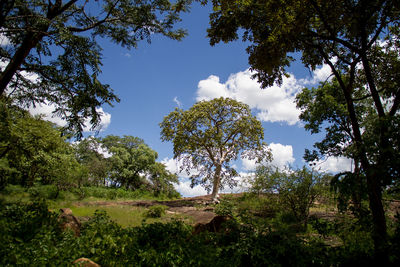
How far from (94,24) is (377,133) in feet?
37.4

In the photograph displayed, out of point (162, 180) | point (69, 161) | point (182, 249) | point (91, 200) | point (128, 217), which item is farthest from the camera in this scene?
point (162, 180)

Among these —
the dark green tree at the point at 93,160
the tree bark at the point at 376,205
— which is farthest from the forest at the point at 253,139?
the dark green tree at the point at 93,160

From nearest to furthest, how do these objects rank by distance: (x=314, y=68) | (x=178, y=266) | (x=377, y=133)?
(x=178, y=266)
(x=377, y=133)
(x=314, y=68)

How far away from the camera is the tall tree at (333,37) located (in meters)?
4.38

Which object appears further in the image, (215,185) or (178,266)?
(215,185)

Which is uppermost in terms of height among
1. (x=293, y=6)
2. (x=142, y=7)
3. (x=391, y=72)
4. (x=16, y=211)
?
(x=142, y=7)

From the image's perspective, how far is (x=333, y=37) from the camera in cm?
580

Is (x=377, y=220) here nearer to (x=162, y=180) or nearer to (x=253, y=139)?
(x=253, y=139)

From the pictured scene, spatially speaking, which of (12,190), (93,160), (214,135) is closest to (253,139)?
(214,135)

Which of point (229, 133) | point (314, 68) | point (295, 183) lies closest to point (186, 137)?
point (229, 133)

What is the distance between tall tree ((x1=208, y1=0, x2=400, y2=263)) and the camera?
4.38 meters

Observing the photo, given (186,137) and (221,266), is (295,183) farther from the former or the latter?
(186,137)

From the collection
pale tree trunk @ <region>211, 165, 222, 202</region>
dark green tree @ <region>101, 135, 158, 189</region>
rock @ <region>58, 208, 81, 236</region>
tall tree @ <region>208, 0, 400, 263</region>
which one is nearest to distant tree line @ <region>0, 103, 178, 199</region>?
dark green tree @ <region>101, 135, 158, 189</region>

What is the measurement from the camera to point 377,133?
176 inches
